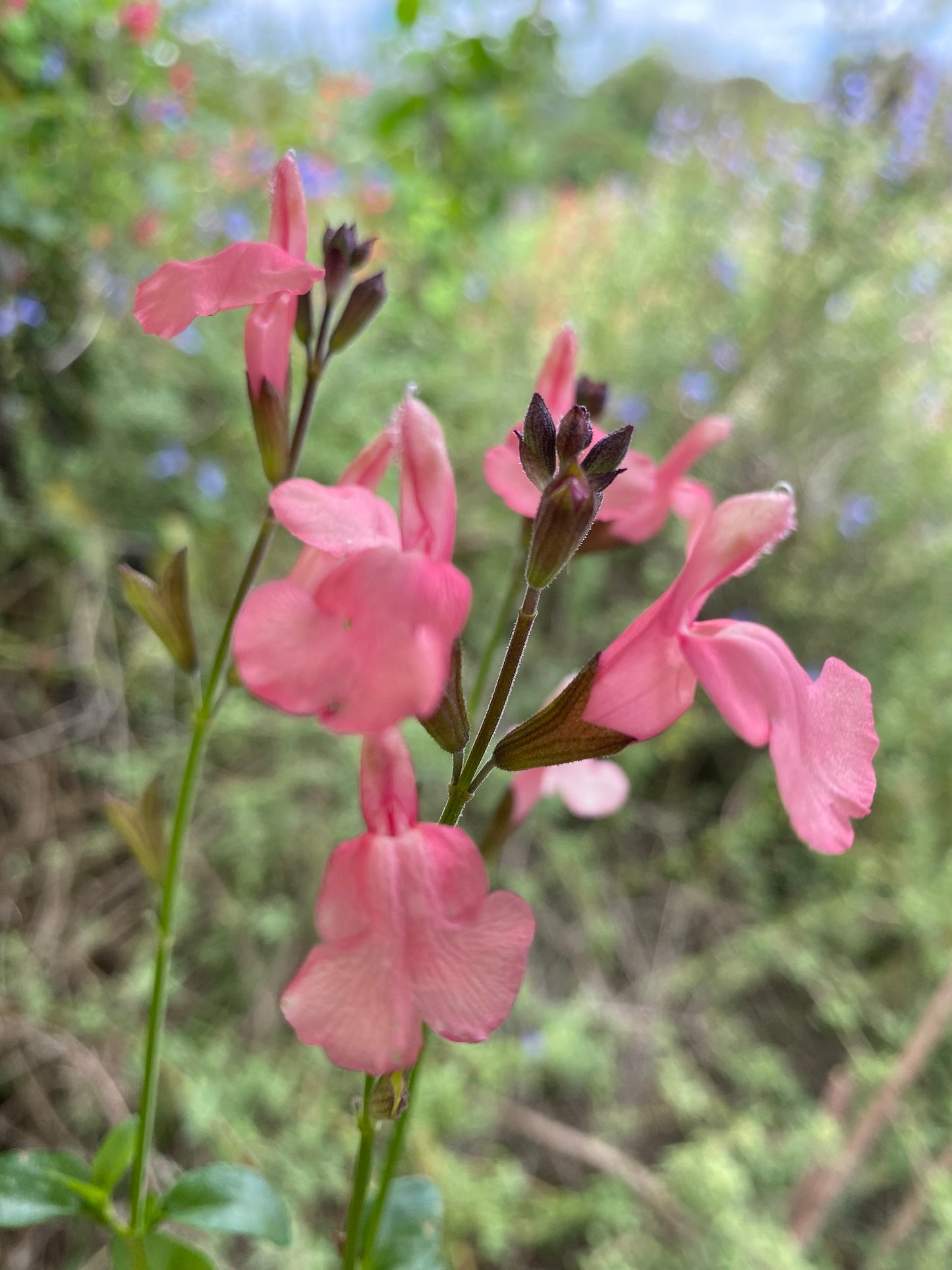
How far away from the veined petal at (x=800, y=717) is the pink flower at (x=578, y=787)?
20 cm

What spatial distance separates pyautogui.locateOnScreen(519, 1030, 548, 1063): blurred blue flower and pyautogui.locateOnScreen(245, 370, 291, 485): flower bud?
100 cm

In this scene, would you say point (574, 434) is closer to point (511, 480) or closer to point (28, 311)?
point (511, 480)

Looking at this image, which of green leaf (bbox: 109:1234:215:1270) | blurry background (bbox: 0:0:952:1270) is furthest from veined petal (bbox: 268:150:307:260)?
blurry background (bbox: 0:0:952:1270)

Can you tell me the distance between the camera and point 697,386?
5.79 feet

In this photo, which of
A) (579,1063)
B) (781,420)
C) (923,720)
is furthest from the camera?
(781,420)

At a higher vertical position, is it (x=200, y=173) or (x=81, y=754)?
(x=200, y=173)

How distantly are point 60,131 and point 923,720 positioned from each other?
1919 millimetres

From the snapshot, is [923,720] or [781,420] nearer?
[923,720]

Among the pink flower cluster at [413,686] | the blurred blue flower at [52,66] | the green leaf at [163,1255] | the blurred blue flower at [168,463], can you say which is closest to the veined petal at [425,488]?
the pink flower cluster at [413,686]

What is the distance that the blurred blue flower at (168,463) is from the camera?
5.38 feet

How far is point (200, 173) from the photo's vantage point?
6.79ft

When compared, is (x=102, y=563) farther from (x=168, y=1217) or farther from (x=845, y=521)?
(x=845, y=521)

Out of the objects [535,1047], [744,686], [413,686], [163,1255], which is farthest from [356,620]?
[535,1047]

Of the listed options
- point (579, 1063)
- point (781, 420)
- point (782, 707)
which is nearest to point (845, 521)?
point (781, 420)
